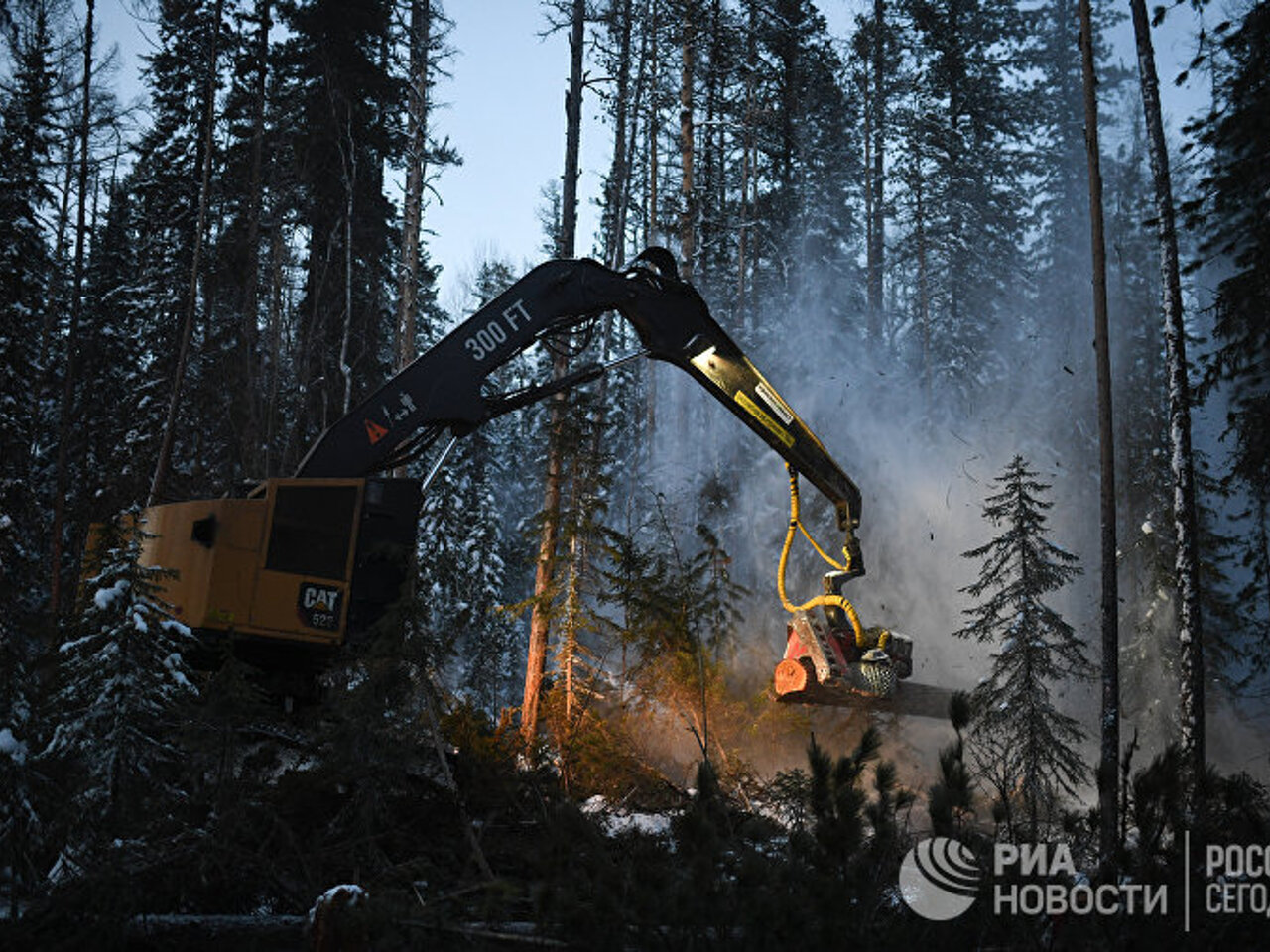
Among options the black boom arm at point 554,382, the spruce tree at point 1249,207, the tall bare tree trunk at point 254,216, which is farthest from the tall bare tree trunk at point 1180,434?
the tall bare tree trunk at point 254,216

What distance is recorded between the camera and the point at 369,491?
8.69 m

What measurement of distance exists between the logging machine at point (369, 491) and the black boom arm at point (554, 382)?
0.05 feet

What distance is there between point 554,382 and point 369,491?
254 centimetres

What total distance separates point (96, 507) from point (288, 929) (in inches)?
825

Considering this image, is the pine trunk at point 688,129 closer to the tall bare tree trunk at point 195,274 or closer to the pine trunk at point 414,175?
the pine trunk at point 414,175

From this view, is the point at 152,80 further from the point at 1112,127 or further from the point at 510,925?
the point at 1112,127

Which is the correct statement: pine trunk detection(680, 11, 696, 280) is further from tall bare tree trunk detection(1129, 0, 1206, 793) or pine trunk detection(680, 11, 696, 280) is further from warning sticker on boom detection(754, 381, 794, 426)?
warning sticker on boom detection(754, 381, 794, 426)

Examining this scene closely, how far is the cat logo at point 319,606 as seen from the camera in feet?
27.7

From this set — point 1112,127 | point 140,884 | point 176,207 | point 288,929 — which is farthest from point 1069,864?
point 1112,127

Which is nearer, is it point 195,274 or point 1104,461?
point 1104,461

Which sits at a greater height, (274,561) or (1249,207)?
(1249,207)

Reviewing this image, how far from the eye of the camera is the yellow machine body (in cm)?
828

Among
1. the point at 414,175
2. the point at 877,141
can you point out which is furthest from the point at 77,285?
the point at 877,141

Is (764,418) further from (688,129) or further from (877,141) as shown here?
(877,141)
